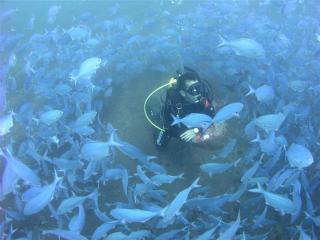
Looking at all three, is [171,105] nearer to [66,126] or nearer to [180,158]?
[180,158]

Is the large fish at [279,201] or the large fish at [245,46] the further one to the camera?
the large fish at [245,46]

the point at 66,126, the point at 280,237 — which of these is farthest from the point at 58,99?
the point at 280,237

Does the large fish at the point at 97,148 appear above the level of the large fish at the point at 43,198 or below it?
above

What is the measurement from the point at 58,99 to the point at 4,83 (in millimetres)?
1771

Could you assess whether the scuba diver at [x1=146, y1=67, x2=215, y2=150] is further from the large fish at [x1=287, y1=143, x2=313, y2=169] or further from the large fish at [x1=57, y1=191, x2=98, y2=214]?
the large fish at [x1=57, y1=191, x2=98, y2=214]

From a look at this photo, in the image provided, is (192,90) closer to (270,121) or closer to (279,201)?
(270,121)

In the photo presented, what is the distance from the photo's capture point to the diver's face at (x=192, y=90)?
3766 mm

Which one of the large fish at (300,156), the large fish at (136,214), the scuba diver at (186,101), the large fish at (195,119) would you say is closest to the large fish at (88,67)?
the scuba diver at (186,101)

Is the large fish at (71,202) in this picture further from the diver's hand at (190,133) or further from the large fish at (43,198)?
the diver's hand at (190,133)

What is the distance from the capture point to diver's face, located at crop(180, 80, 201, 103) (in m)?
3.77

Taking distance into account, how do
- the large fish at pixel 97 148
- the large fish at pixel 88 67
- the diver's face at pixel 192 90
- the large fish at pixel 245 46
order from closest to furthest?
the large fish at pixel 97 148, the diver's face at pixel 192 90, the large fish at pixel 245 46, the large fish at pixel 88 67

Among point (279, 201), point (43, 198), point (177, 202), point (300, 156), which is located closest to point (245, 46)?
point (300, 156)

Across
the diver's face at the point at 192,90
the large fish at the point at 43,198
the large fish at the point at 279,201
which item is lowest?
the large fish at the point at 279,201

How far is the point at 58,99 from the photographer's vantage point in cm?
604
